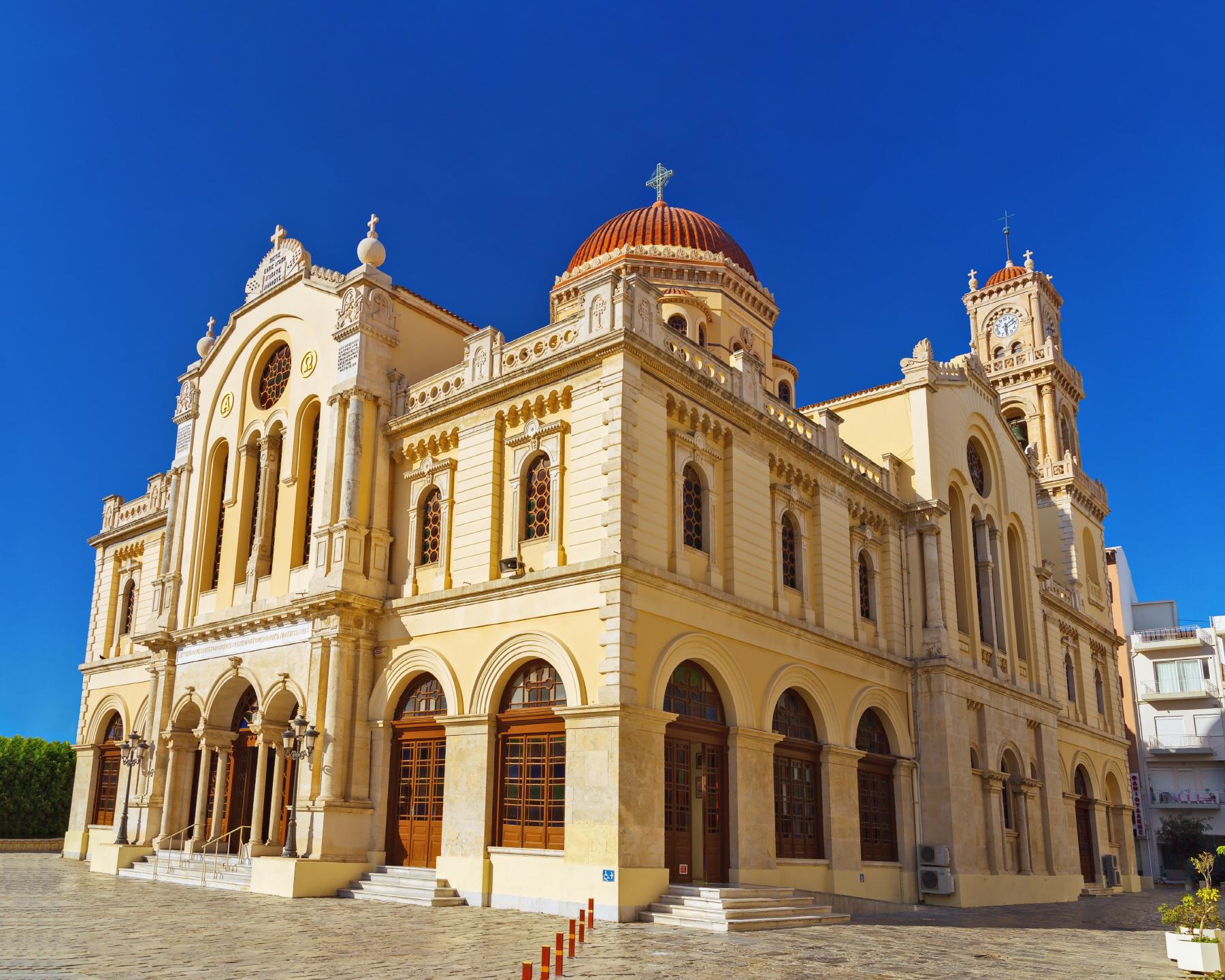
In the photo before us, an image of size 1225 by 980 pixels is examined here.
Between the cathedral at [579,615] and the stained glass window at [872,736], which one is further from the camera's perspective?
the stained glass window at [872,736]

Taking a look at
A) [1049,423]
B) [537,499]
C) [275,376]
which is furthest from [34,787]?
[1049,423]

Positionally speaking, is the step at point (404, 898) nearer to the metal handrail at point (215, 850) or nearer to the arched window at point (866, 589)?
the metal handrail at point (215, 850)

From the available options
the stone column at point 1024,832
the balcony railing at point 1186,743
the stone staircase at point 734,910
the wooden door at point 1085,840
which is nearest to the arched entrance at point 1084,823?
the wooden door at point 1085,840

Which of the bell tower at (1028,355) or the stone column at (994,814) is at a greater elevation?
the bell tower at (1028,355)

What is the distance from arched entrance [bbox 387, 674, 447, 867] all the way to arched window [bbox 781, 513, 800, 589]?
302 inches

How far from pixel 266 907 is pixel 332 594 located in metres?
6.01

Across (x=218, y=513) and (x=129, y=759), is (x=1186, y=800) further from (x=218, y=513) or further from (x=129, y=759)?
(x=129, y=759)

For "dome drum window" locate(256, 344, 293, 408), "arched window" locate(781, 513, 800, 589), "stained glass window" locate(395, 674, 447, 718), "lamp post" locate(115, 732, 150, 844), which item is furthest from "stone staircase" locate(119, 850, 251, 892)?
"arched window" locate(781, 513, 800, 589)

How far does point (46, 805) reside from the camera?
3969cm

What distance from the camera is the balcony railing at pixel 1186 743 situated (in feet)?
163

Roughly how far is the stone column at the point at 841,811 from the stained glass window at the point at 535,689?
6767 mm

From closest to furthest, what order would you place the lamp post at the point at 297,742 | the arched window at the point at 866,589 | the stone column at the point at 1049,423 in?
1. the lamp post at the point at 297,742
2. the arched window at the point at 866,589
3. the stone column at the point at 1049,423

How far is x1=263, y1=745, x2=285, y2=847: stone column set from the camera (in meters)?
21.8

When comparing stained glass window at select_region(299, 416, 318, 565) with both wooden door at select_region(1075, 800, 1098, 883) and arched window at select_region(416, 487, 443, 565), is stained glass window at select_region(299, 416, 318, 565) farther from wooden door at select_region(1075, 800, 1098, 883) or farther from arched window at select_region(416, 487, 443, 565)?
wooden door at select_region(1075, 800, 1098, 883)
